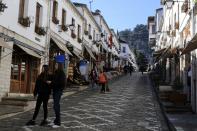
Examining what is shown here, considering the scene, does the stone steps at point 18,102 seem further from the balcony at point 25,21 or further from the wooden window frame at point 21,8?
the wooden window frame at point 21,8

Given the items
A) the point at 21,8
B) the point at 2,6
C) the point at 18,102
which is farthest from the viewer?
the point at 21,8

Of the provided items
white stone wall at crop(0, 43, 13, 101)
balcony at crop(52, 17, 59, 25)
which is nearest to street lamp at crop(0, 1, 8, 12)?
white stone wall at crop(0, 43, 13, 101)

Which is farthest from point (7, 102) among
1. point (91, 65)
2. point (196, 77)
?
point (91, 65)

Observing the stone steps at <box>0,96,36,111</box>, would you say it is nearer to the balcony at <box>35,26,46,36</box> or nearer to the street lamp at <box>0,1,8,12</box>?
the street lamp at <box>0,1,8,12</box>

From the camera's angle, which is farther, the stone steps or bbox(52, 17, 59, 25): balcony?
bbox(52, 17, 59, 25): balcony

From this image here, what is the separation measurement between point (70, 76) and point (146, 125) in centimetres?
1657

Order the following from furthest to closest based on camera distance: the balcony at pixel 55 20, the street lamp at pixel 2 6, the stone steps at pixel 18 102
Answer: the balcony at pixel 55 20
the street lamp at pixel 2 6
the stone steps at pixel 18 102

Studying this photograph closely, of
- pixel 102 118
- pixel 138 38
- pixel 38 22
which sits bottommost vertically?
pixel 102 118

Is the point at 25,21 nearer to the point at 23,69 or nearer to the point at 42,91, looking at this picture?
the point at 23,69

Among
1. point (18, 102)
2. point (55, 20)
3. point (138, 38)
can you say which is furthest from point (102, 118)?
point (138, 38)

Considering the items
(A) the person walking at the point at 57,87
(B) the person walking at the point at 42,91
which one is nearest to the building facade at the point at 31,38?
(B) the person walking at the point at 42,91

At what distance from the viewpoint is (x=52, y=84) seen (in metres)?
Result: 10.4

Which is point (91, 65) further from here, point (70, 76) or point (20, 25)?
point (20, 25)

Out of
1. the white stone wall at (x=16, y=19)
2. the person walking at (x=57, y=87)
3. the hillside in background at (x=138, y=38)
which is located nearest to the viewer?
the person walking at (x=57, y=87)
